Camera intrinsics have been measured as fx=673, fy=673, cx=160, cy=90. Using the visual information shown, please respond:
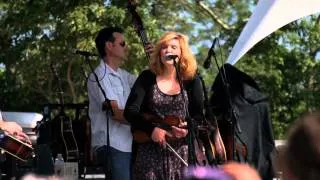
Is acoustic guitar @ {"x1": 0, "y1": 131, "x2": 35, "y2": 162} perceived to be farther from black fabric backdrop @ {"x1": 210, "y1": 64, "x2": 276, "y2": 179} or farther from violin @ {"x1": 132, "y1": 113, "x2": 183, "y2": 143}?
black fabric backdrop @ {"x1": 210, "y1": 64, "x2": 276, "y2": 179}

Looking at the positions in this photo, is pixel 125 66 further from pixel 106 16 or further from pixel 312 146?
pixel 312 146

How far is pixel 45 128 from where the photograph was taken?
632cm

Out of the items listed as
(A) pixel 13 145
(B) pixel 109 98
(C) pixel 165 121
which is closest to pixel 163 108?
(C) pixel 165 121

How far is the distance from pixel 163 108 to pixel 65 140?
6.33 ft

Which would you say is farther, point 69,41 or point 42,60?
point 42,60

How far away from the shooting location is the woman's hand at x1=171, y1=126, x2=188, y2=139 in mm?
4605

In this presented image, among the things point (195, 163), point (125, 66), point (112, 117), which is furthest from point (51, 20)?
point (195, 163)

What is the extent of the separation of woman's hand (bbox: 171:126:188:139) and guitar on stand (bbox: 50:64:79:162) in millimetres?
1802

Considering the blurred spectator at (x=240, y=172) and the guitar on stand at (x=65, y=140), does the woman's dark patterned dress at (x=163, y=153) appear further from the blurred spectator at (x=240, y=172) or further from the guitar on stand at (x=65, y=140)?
the blurred spectator at (x=240, y=172)

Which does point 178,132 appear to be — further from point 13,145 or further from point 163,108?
point 13,145

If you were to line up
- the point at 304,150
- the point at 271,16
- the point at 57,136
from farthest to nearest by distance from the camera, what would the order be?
the point at 57,136
the point at 271,16
the point at 304,150

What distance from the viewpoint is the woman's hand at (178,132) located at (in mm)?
4605

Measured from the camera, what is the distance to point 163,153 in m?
4.66

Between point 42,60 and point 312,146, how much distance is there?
1116 cm
